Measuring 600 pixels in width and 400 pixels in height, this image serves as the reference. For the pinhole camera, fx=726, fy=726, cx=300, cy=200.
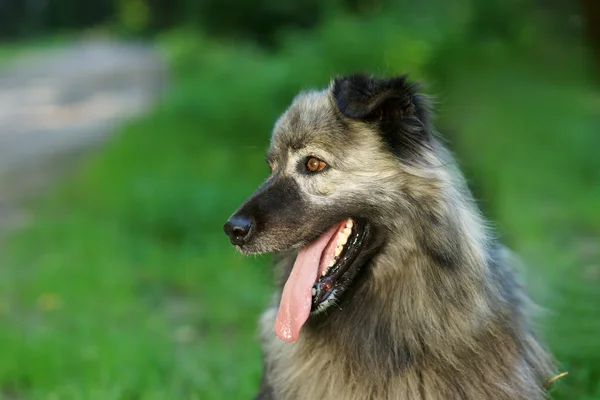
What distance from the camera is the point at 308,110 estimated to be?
3105 millimetres

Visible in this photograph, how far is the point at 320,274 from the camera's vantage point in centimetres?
290

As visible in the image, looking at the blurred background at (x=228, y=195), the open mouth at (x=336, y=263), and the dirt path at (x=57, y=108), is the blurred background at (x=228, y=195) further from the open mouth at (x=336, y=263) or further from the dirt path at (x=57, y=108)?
the open mouth at (x=336, y=263)

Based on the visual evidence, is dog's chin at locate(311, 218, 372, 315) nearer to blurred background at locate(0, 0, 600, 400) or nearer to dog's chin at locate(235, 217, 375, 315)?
dog's chin at locate(235, 217, 375, 315)

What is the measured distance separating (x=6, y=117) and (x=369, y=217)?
15807mm

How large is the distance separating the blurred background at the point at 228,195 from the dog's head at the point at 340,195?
1.62 ft

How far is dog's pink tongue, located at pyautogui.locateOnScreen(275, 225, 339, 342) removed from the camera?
288 cm

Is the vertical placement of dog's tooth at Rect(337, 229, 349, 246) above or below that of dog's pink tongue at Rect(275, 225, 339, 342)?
above

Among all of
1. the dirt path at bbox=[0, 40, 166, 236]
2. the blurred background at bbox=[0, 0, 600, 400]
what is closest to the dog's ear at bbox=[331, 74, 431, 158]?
the blurred background at bbox=[0, 0, 600, 400]

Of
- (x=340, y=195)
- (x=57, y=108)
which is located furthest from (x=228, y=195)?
(x=57, y=108)

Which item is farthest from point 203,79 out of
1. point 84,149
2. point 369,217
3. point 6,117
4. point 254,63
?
point 369,217

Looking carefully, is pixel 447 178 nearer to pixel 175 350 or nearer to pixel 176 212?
pixel 175 350

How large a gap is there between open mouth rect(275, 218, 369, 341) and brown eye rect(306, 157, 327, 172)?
24 cm

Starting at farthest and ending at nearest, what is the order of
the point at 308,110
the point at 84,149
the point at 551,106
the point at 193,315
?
the point at 84,149 → the point at 551,106 → the point at 193,315 → the point at 308,110

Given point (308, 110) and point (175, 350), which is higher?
point (308, 110)
